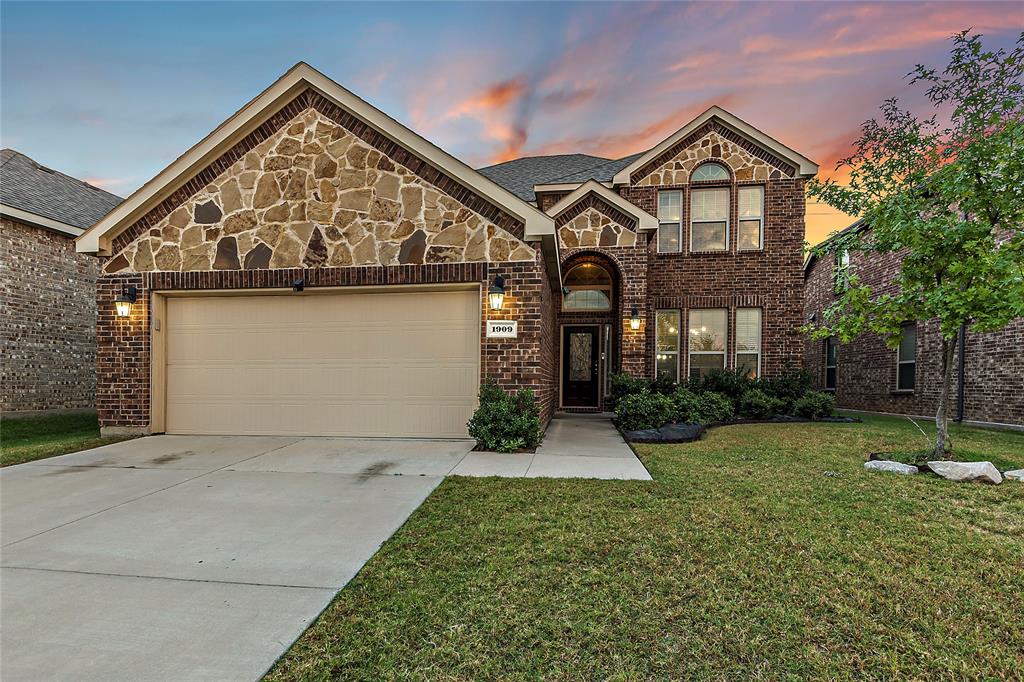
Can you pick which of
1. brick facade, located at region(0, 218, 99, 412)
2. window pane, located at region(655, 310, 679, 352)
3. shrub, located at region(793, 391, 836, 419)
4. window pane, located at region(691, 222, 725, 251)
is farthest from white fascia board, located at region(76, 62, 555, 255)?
shrub, located at region(793, 391, 836, 419)

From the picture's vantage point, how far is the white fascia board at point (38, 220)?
9117 mm

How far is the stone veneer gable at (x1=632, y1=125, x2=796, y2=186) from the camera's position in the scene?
11211mm

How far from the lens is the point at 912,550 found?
2994mm

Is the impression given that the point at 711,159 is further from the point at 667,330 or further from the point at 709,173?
the point at 667,330

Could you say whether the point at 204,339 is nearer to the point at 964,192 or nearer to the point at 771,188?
the point at 964,192

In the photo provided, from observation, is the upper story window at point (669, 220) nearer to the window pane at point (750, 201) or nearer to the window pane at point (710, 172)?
the window pane at point (710, 172)

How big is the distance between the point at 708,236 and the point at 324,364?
10.1 metres

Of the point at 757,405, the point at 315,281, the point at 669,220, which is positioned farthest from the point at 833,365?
the point at 315,281

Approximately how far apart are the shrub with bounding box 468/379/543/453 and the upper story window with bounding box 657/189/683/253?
737 centimetres

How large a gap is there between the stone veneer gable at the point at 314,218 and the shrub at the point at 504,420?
211cm

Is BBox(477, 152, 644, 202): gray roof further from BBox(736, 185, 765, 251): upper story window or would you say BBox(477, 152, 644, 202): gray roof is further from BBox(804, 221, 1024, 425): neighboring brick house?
BBox(804, 221, 1024, 425): neighboring brick house

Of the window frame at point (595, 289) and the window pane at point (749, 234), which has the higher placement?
the window pane at point (749, 234)

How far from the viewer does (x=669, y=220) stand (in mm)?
11688

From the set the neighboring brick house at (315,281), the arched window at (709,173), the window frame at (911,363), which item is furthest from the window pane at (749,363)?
the neighboring brick house at (315,281)
